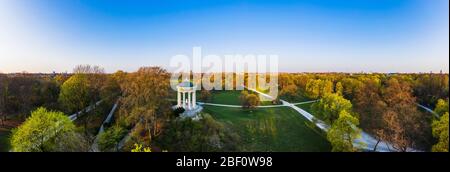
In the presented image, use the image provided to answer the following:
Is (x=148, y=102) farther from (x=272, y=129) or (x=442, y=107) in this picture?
(x=442, y=107)

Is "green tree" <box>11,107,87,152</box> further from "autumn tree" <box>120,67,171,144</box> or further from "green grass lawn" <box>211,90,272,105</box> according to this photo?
"green grass lawn" <box>211,90,272,105</box>

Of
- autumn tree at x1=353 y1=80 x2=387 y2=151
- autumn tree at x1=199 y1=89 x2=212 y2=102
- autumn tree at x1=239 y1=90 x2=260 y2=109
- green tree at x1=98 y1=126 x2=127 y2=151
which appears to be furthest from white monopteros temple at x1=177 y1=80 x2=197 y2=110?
autumn tree at x1=353 y1=80 x2=387 y2=151

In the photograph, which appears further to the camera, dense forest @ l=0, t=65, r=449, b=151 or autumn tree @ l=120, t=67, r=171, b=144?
autumn tree @ l=120, t=67, r=171, b=144

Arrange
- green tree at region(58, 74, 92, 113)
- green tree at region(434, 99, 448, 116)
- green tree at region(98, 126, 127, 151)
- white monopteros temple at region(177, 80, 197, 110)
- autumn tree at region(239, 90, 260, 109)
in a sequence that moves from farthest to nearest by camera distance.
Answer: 1. autumn tree at region(239, 90, 260, 109)
2. white monopteros temple at region(177, 80, 197, 110)
3. green tree at region(58, 74, 92, 113)
4. green tree at region(98, 126, 127, 151)
5. green tree at region(434, 99, 448, 116)

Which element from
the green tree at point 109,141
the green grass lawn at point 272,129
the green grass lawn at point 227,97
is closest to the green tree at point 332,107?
the green grass lawn at point 272,129
